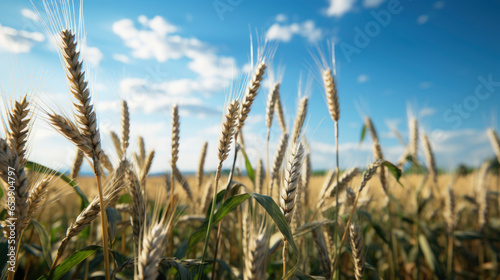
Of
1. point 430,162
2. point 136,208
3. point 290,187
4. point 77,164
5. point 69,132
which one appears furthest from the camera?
point 430,162

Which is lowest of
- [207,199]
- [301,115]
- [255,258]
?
[255,258]

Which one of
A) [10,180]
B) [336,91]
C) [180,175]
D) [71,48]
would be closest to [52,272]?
[10,180]

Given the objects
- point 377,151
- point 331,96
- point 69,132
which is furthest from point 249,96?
point 377,151

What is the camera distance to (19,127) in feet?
4.12

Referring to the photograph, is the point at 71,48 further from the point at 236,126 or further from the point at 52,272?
the point at 52,272

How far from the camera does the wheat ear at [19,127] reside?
1.24 m

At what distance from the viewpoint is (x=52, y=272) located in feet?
4.67

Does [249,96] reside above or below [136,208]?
above

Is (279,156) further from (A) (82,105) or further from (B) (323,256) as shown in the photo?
(A) (82,105)

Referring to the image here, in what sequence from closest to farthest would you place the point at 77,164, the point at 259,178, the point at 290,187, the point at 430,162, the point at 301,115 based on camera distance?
the point at 290,187
the point at 77,164
the point at 301,115
the point at 259,178
the point at 430,162

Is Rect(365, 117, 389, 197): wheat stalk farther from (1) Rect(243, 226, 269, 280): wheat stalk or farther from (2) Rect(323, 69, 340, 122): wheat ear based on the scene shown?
(1) Rect(243, 226, 269, 280): wheat stalk

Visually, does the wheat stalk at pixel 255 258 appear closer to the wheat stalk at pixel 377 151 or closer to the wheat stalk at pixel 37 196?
the wheat stalk at pixel 37 196

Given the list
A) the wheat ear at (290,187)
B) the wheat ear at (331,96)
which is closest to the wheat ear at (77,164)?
the wheat ear at (290,187)

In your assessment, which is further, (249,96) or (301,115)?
(301,115)
